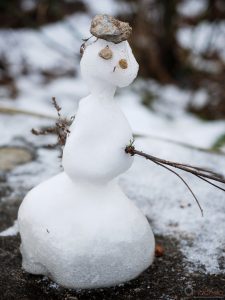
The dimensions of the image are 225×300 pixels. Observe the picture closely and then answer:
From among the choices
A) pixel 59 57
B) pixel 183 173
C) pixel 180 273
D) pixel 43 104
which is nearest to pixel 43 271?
pixel 180 273

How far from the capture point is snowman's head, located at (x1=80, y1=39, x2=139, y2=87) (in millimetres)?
1535

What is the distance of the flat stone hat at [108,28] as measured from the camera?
149 centimetres

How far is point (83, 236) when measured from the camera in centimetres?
161

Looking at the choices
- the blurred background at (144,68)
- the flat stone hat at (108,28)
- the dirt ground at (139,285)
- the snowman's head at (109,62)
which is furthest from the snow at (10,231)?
the blurred background at (144,68)

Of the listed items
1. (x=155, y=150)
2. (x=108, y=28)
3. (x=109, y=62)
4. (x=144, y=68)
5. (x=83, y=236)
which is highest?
(x=108, y=28)

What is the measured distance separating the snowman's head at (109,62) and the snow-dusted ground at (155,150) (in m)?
0.77

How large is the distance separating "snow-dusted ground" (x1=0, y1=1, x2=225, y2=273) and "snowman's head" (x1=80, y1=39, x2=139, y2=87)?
0.77 metres

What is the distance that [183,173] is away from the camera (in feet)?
8.64

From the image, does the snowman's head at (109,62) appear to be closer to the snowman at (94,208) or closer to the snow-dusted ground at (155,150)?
the snowman at (94,208)

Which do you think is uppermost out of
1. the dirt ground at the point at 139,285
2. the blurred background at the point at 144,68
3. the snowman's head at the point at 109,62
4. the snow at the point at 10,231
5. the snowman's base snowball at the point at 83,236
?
the snowman's head at the point at 109,62

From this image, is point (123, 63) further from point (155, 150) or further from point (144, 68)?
point (144, 68)

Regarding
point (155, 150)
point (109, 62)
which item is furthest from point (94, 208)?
point (155, 150)

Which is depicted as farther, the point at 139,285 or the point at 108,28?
the point at 139,285

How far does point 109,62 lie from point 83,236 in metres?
0.57
